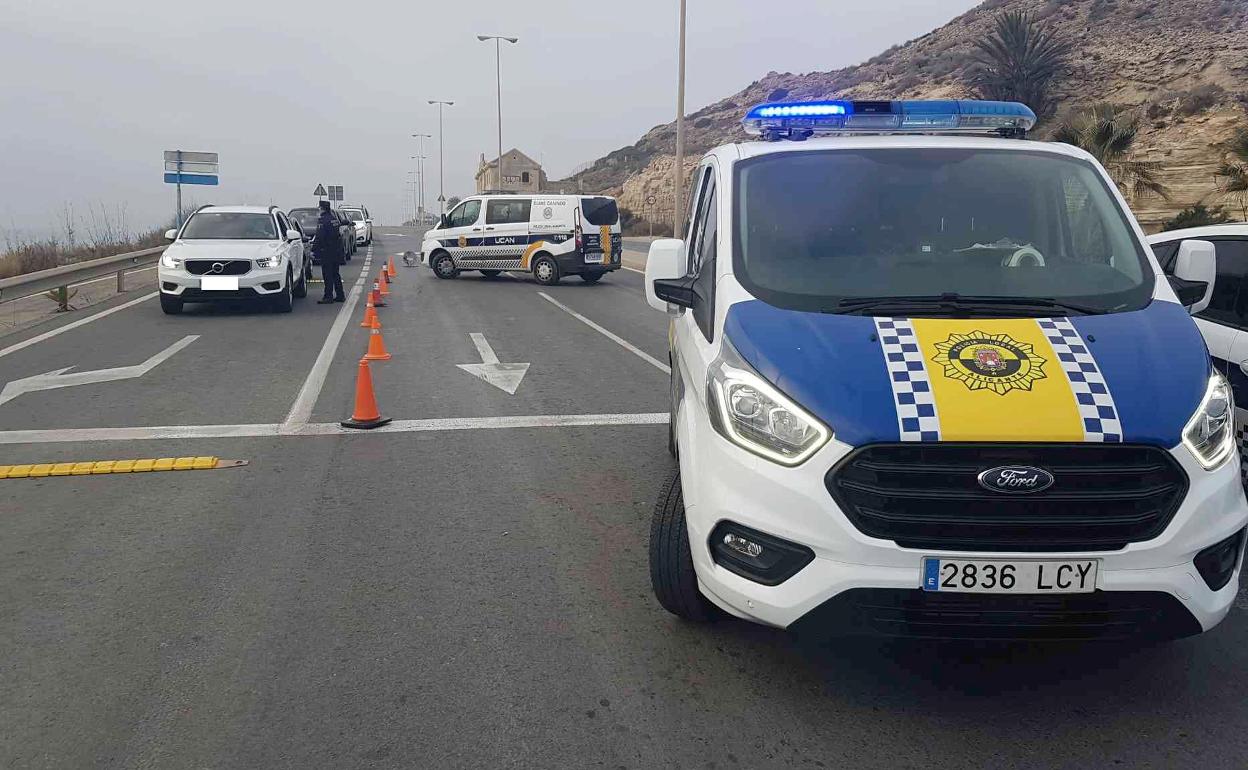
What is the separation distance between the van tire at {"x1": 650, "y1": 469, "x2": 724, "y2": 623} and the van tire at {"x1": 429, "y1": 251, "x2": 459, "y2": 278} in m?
21.4

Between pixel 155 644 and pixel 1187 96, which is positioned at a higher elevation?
pixel 1187 96

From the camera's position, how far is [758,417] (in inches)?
137

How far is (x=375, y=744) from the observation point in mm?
3299

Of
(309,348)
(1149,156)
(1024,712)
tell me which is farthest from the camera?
(1149,156)

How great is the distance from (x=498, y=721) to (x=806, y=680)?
115 centimetres

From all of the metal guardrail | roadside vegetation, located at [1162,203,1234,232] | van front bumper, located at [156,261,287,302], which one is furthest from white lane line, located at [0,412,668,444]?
roadside vegetation, located at [1162,203,1234,232]

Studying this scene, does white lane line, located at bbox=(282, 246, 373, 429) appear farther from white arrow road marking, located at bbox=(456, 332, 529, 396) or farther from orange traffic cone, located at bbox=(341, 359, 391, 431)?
white arrow road marking, located at bbox=(456, 332, 529, 396)

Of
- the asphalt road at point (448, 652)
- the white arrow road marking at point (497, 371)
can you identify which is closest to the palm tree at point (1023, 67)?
the white arrow road marking at point (497, 371)

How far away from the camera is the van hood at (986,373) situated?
3.24 metres

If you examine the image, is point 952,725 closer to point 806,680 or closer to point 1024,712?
point 1024,712

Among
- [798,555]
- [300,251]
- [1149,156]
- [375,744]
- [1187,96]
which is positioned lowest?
[375,744]

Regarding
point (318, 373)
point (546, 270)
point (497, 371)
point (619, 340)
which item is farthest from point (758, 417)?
point (546, 270)

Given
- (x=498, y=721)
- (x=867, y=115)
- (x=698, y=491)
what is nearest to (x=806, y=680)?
(x=698, y=491)

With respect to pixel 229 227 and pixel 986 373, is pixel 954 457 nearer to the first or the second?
pixel 986 373
